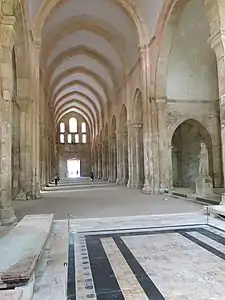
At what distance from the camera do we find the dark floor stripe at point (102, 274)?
3025 millimetres

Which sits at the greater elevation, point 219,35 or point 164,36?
point 164,36

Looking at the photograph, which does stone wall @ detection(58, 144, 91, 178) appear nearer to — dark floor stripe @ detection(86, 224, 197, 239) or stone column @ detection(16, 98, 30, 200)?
stone column @ detection(16, 98, 30, 200)

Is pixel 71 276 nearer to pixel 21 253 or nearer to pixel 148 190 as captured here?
pixel 21 253

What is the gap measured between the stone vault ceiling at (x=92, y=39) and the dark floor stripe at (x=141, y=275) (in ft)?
38.4

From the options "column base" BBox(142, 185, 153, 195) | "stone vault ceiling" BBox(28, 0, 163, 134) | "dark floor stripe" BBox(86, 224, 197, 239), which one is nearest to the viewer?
"dark floor stripe" BBox(86, 224, 197, 239)

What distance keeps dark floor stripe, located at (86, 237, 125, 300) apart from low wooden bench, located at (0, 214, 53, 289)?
73 cm

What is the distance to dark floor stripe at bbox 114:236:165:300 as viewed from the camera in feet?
9.73

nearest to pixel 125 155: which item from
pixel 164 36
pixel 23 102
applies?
pixel 164 36

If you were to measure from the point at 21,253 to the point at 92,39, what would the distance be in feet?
67.1

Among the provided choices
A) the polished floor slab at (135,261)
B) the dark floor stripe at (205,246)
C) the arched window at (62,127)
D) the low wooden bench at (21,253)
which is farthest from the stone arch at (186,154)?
the arched window at (62,127)

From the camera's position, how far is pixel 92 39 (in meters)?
21.5

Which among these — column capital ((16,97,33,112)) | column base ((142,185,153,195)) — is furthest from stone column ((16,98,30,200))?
column base ((142,185,153,195))

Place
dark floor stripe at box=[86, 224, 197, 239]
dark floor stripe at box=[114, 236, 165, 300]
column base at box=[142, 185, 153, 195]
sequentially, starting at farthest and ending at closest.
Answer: column base at box=[142, 185, 153, 195], dark floor stripe at box=[86, 224, 197, 239], dark floor stripe at box=[114, 236, 165, 300]

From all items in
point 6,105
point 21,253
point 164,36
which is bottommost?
point 21,253
